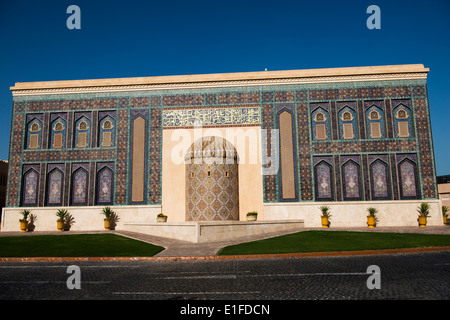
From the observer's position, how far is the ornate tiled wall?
74.2 feet

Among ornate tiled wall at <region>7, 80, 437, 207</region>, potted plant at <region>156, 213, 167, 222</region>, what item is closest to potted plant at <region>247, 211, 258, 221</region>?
ornate tiled wall at <region>7, 80, 437, 207</region>

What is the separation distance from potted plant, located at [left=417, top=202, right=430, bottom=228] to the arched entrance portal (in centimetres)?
1066

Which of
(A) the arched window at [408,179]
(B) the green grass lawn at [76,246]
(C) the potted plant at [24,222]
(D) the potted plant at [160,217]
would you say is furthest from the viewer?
(C) the potted plant at [24,222]

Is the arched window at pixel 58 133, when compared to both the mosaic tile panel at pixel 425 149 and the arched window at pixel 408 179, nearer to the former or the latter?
the arched window at pixel 408 179

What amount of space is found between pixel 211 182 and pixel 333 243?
8.62 meters

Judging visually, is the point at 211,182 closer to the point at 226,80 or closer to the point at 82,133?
the point at 226,80

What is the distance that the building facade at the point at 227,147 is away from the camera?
2233cm

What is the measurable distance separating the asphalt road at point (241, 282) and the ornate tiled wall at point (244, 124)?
12947 millimetres

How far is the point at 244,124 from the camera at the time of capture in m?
23.8

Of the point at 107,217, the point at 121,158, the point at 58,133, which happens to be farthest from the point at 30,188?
the point at 121,158

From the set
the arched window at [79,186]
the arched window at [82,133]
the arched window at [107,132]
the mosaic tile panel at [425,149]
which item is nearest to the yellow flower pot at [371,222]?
the mosaic tile panel at [425,149]

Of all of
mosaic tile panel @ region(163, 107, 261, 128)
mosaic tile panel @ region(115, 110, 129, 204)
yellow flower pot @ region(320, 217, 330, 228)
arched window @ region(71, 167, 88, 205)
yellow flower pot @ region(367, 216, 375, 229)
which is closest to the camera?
yellow flower pot @ region(367, 216, 375, 229)

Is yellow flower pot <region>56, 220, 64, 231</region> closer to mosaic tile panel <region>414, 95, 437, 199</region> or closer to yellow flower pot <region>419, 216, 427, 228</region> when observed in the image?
yellow flower pot <region>419, 216, 427, 228</region>
